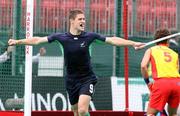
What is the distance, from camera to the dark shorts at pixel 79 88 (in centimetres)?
1112

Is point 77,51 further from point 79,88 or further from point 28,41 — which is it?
point 28,41

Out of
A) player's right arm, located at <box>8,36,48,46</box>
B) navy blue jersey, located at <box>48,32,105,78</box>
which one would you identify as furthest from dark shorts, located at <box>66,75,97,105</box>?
player's right arm, located at <box>8,36,48,46</box>

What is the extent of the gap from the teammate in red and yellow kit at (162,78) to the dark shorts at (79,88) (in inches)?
32.0

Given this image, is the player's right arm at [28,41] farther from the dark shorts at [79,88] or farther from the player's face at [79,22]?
the dark shorts at [79,88]

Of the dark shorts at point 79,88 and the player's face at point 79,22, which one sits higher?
the player's face at point 79,22

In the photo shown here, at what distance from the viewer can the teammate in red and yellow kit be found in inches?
433

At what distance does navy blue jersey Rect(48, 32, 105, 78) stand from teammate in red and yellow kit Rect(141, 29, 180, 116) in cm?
84

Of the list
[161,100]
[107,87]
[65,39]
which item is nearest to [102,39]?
[65,39]

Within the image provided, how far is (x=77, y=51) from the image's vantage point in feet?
36.9

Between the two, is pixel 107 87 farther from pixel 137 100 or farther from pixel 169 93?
pixel 169 93

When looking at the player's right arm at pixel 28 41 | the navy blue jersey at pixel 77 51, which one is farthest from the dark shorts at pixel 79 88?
the player's right arm at pixel 28 41

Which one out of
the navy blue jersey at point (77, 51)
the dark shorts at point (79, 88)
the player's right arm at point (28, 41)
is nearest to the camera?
the player's right arm at point (28, 41)

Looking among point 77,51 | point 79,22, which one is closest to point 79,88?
point 77,51

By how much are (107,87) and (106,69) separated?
43cm
